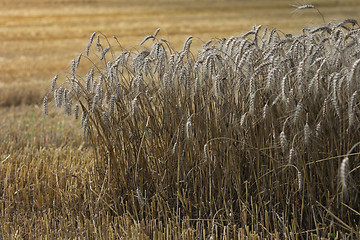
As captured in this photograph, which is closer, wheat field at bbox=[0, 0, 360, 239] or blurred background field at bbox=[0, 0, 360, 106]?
wheat field at bbox=[0, 0, 360, 239]

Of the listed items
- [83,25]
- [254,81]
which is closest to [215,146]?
[254,81]

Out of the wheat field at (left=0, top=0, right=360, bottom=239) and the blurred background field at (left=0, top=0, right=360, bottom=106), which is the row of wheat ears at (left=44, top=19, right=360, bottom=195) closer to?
the wheat field at (left=0, top=0, right=360, bottom=239)

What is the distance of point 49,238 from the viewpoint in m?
2.98

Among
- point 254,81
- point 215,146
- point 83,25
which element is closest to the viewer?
point 254,81

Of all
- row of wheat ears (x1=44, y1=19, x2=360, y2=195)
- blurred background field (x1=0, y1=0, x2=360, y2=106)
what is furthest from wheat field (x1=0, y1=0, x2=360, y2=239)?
blurred background field (x1=0, y1=0, x2=360, y2=106)

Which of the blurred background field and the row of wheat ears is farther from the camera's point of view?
the blurred background field

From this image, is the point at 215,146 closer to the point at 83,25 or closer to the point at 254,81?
the point at 254,81

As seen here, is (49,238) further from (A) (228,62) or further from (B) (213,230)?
(A) (228,62)

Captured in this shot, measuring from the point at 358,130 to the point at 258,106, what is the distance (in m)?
0.55

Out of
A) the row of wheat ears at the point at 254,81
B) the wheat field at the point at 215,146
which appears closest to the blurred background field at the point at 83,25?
the row of wheat ears at the point at 254,81

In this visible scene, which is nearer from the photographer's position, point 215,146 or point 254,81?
point 254,81

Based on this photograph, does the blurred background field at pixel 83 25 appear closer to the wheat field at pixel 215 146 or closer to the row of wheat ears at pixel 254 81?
the row of wheat ears at pixel 254 81

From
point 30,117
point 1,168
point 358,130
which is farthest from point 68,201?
point 30,117

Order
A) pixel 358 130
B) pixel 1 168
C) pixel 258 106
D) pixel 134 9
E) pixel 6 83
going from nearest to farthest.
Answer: pixel 358 130 < pixel 258 106 < pixel 1 168 < pixel 6 83 < pixel 134 9
